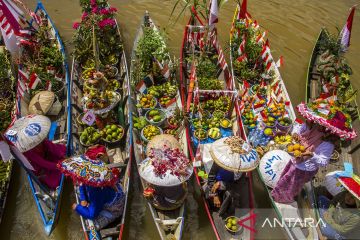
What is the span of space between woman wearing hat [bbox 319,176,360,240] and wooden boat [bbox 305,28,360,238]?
44 cm

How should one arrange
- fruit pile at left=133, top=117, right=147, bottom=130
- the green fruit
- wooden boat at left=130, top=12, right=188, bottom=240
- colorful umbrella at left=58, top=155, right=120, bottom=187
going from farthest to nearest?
the green fruit < fruit pile at left=133, top=117, right=147, bottom=130 < wooden boat at left=130, top=12, right=188, bottom=240 < colorful umbrella at left=58, top=155, right=120, bottom=187

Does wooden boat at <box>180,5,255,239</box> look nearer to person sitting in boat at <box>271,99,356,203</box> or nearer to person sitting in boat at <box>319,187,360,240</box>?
person sitting in boat at <box>271,99,356,203</box>

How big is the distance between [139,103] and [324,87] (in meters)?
6.16

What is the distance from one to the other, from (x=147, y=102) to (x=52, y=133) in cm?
289

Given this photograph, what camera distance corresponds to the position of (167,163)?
6.06 metres

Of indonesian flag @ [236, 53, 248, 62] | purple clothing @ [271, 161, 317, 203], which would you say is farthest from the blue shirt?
indonesian flag @ [236, 53, 248, 62]

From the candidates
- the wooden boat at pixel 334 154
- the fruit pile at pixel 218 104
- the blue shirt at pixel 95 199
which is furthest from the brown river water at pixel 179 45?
the fruit pile at pixel 218 104

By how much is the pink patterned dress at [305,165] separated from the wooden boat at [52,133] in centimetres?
522

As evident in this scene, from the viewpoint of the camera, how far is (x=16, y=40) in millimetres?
10102

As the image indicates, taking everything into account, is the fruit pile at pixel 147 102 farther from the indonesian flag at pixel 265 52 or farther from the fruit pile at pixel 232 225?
the indonesian flag at pixel 265 52

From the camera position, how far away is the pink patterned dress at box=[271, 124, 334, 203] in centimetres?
624

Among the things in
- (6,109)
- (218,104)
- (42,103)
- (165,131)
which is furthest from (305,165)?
(6,109)

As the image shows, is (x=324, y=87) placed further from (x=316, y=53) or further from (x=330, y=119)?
(x=330, y=119)

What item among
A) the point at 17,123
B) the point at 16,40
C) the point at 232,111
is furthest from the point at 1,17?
the point at 232,111
